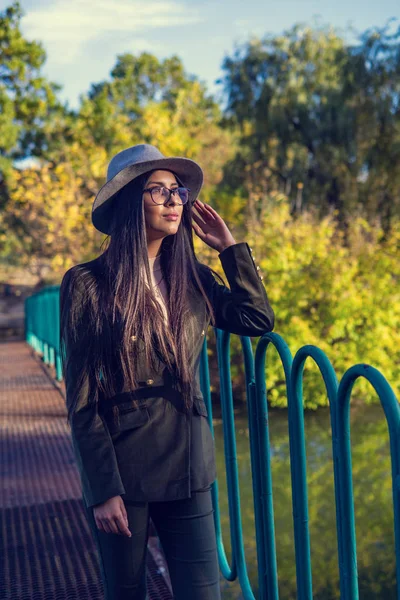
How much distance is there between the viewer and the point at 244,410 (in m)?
9.76

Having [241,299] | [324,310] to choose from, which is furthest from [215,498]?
[324,310]

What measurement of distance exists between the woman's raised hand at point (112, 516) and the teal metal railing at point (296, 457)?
19.5 inches

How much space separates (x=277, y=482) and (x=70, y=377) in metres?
4.53

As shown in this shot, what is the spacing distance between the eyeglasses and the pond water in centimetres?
258

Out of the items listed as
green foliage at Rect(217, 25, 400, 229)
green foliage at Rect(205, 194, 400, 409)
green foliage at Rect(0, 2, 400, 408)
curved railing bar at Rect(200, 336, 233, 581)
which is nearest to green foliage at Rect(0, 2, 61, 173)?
green foliage at Rect(0, 2, 400, 408)

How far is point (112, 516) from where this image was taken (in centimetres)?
212

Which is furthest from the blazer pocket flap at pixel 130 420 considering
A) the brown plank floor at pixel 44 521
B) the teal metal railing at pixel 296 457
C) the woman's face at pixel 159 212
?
the brown plank floor at pixel 44 521

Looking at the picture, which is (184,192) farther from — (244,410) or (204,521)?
(244,410)

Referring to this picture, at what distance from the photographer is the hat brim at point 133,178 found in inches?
91.6

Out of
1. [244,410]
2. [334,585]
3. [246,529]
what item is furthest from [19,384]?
[334,585]

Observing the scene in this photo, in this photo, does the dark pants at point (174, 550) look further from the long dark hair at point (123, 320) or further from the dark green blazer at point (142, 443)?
the long dark hair at point (123, 320)

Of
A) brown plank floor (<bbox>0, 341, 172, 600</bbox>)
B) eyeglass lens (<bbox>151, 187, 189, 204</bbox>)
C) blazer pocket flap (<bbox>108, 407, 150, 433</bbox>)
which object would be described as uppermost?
eyeglass lens (<bbox>151, 187, 189, 204</bbox>)

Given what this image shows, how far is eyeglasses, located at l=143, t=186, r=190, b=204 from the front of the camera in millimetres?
2344

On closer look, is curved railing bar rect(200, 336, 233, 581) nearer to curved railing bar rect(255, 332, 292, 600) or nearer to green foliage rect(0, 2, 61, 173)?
curved railing bar rect(255, 332, 292, 600)
